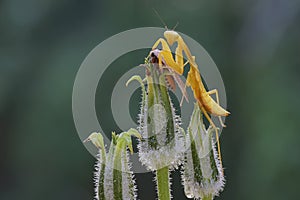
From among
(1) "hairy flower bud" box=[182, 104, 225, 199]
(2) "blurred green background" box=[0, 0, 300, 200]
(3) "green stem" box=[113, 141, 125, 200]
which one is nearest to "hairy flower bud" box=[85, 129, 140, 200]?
(3) "green stem" box=[113, 141, 125, 200]

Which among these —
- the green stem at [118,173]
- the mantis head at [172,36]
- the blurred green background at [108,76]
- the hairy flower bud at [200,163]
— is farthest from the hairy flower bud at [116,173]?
the blurred green background at [108,76]

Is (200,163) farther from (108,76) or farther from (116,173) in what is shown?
(108,76)

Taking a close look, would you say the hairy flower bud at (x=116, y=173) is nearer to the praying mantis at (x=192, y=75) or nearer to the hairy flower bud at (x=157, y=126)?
the hairy flower bud at (x=157, y=126)
